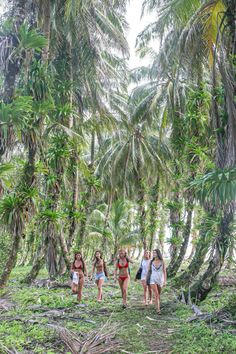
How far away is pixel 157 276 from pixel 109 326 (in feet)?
6.68

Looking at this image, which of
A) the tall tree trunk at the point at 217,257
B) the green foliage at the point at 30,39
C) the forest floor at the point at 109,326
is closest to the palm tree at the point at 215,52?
the tall tree trunk at the point at 217,257

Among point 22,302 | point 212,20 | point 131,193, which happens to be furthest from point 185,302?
point 131,193

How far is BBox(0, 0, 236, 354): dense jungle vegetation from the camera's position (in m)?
6.55

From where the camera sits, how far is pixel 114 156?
60.6 feet

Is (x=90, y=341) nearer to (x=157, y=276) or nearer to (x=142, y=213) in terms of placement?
(x=157, y=276)

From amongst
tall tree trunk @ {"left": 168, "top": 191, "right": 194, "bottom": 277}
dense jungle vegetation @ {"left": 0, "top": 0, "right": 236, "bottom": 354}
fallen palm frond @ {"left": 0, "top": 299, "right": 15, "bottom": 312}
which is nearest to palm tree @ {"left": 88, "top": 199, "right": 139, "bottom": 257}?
dense jungle vegetation @ {"left": 0, "top": 0, "right": 236, "bottom": 354}

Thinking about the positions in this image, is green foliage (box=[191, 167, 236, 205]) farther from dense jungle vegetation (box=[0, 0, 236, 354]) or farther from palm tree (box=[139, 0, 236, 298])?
palm tree (box=[139, 0, 236, 298])

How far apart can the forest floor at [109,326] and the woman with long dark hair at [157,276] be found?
A: 42 centimetres

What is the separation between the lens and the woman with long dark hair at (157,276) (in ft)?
28.0

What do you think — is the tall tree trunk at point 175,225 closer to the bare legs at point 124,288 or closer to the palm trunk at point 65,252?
the palm trunk at point 65,252

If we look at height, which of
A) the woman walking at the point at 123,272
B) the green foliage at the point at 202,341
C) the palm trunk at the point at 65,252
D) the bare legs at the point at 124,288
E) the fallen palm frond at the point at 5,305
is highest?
the palm trunk at the point at 65,252

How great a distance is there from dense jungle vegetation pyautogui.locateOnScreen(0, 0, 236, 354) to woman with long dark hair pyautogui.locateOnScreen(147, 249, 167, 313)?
45 centimetres

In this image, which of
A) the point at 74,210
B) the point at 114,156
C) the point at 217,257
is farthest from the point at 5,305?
the point at 114,156

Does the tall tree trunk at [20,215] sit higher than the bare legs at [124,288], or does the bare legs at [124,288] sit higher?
the tall tree trunk at [20,215]
